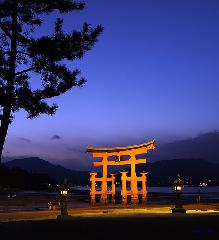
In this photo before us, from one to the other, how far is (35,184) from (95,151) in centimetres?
8332

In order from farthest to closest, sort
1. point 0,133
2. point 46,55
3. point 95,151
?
1. point 95,151
2. point 46,55
3. point 0,133

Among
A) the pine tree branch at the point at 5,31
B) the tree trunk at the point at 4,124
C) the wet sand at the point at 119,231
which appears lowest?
the wet sand at the point at 119,231

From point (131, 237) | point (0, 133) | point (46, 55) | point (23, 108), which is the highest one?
point (46, 55)

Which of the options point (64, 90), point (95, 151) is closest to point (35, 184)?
point (95, 151)

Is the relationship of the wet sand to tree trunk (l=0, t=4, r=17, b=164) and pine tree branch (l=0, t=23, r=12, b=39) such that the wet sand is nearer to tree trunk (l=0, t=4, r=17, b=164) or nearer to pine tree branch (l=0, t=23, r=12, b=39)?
tree trunk (l=0, t=4, r=17, b=164)

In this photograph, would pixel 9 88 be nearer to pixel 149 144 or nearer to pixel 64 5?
pixel 64 5

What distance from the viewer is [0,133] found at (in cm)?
1030

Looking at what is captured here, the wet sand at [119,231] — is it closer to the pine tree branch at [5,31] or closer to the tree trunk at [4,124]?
the tree trunk at [4,124]

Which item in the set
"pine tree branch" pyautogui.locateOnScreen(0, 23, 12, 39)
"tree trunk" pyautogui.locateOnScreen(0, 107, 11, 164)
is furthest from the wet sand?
"pine tree branch" pyautogui.locateOnScreen(0, 23, 12, 39)

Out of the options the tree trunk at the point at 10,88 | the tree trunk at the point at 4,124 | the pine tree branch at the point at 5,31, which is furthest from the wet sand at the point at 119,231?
the pine tree branch at the point at 5,31

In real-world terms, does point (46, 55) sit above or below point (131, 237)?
above

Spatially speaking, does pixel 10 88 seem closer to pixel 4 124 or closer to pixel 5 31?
pixel 4 124

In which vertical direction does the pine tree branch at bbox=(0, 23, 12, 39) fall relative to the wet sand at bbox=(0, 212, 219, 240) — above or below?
above

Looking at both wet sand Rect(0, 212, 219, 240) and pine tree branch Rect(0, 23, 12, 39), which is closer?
Result: wet sand Rect(0, 212, 219, 240)
